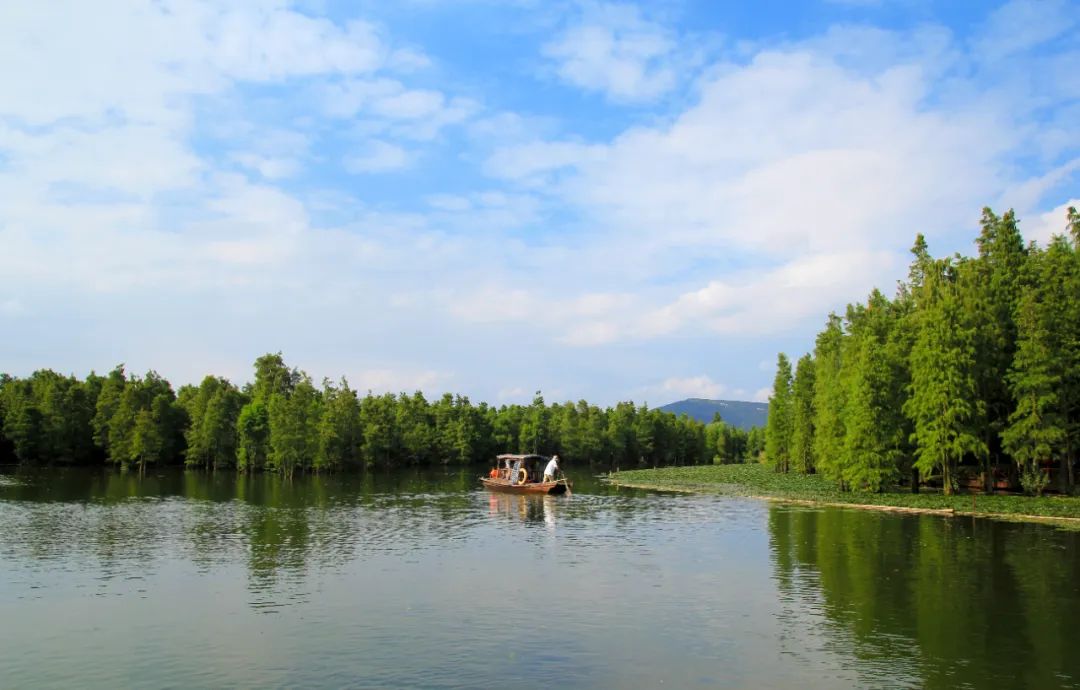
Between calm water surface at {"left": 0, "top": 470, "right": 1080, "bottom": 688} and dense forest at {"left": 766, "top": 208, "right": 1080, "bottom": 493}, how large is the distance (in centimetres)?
1242

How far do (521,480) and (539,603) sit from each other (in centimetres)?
5468

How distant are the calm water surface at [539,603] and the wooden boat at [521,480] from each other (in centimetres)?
2542

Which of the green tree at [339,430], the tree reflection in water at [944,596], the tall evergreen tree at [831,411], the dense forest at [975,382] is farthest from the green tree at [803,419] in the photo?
the green tree at [339,430]

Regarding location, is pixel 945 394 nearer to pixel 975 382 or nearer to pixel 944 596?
pixel 975 382

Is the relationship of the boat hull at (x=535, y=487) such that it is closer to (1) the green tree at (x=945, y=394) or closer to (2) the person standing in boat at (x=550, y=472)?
(2) the person standing in boat at (x=550, y=472)

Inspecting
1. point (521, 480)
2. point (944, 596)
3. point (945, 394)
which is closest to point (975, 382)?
point (945, 394)

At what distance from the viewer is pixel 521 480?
270ft

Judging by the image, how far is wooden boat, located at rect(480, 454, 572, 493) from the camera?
3066 inches

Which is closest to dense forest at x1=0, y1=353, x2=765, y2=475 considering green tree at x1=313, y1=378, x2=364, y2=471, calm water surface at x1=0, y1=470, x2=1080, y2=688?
green tree at x1=313, y1=378, x2=364, y2=471

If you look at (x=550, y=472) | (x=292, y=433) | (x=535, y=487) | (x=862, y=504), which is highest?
(x=292, y=433)

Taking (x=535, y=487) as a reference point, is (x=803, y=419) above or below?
above

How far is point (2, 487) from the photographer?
255 ft

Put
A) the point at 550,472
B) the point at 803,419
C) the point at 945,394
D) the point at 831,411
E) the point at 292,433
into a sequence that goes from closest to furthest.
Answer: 1. the point at 945,394
2. the point at 831,411
3. the point at 550,472
4. the point at 803,419
5. the point at 292,433

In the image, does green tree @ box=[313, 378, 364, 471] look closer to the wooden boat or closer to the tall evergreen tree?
the wooden boat
